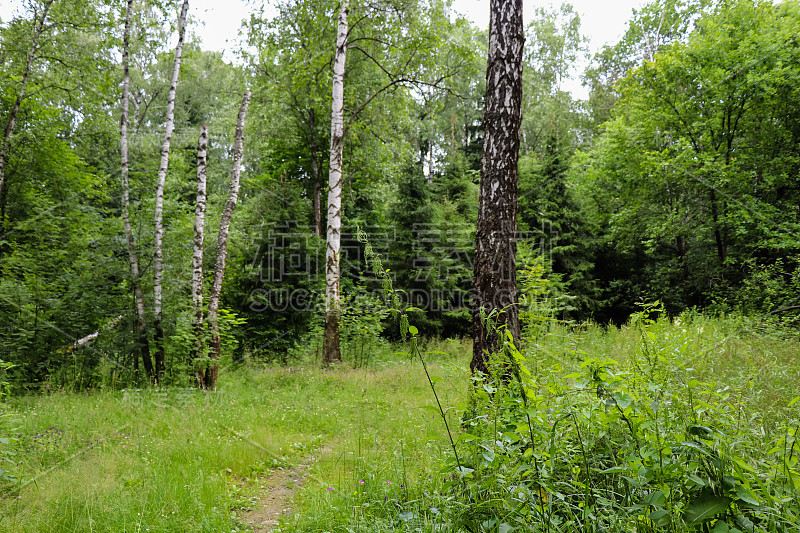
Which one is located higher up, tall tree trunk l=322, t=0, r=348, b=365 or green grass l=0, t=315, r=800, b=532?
tall tree trunk l=322, t=0, r=348, b=365

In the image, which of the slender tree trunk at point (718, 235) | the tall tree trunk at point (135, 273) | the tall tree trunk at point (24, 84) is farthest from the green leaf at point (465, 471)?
the slender tree trunk at point (718, 235)

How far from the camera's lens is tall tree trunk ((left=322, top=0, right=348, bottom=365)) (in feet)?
30.5

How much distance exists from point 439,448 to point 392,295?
62.6 inches

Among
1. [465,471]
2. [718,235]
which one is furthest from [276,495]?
[718,235]

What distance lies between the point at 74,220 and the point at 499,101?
11.2 meters

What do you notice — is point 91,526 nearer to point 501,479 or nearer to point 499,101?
point 501,479

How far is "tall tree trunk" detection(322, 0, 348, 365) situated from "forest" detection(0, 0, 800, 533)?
0.07 meters

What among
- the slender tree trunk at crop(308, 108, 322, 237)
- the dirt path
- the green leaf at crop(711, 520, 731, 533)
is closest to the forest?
the green leaf at crop(711, 520, 731, 533)

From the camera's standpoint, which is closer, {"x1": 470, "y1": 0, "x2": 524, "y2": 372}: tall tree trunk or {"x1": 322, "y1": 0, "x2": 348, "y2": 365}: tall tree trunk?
{"x1": 470, "y1": 0, "x2": 524, "y2": 372}: tall tree trunk

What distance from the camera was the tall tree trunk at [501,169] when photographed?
4023mm

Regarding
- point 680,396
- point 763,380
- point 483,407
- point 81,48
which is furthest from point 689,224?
point 81,48

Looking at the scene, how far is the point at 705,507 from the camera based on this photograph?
148 cm

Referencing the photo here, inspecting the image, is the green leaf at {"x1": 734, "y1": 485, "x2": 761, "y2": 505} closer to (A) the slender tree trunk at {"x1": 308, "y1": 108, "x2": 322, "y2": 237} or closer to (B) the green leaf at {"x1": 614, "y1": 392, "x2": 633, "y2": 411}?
(B) the green leaf at {"x1": 614, "y1": 392, "x2": 633, "y2": 411}

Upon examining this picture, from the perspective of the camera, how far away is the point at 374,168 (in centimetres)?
1506
